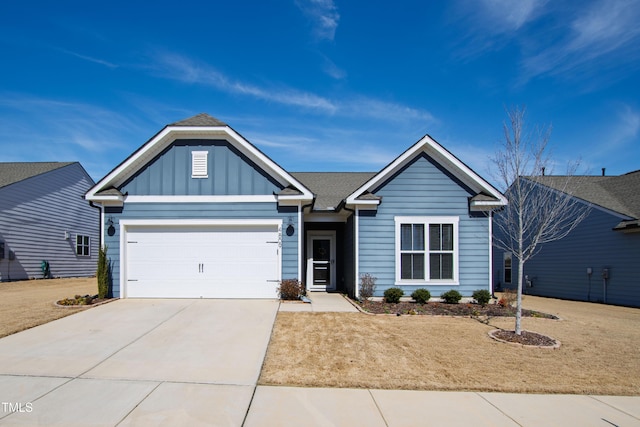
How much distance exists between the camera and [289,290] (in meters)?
11.9

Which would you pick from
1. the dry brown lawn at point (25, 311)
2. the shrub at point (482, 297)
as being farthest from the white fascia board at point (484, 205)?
the dry brown lawn at point (25, 311)

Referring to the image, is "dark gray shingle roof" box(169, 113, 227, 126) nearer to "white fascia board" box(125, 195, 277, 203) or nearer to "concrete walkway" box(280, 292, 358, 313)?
"white fascia board" box(125, 195, 277, 203)

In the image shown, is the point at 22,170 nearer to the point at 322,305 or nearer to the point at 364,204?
the point at 322,305

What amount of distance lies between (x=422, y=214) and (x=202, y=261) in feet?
22.9

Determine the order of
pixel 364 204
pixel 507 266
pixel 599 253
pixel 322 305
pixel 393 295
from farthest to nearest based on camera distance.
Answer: pixel 507 266
pixel 599 253
pixel 364 204
pixel 393 295
pixel 322 305

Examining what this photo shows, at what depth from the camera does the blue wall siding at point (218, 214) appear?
1224 cm

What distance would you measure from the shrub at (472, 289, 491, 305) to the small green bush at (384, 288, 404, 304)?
2.27 m

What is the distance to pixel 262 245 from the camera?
12.4 metres

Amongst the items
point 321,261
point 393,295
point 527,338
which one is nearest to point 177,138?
point 321,261

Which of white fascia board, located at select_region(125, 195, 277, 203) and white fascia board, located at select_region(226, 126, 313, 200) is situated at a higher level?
white fascia board, located at select_region(226, 126, 313, 200)

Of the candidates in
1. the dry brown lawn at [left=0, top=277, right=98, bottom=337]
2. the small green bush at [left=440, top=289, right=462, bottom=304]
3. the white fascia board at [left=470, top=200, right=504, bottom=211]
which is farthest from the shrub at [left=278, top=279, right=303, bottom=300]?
the white fascia board at [left=470, top=200, right=504, bottom=211]

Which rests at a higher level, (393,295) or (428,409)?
(393,295)

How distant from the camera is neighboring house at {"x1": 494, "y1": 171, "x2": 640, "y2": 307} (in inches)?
569

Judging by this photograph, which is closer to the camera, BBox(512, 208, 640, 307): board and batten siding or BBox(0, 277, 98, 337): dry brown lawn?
BBox(0, 277, 98, 337): dry brown lawn
